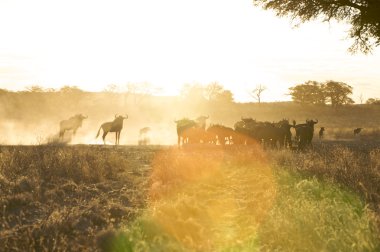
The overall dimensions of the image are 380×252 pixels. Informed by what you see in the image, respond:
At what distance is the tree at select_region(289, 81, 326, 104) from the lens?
88.4 meters

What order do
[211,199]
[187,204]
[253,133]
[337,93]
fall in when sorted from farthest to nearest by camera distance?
[337,93], [253,133], [211,199], [187,204]

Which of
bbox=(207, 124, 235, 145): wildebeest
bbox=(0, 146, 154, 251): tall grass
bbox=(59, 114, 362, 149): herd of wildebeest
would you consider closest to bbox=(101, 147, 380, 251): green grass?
bbox=(0, 146, 154, 251): tall grass

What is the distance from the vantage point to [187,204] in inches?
341

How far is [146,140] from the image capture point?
35906 millimetres

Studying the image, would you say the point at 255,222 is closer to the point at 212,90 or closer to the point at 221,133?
the point at 221,133

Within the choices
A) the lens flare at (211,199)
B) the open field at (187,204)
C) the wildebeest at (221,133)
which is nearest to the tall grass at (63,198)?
the open field at (187,204)

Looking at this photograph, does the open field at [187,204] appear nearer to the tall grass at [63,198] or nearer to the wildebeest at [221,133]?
the tall grass at [63,198]

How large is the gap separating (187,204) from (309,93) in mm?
85729

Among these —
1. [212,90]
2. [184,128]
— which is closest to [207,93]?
[212,90]

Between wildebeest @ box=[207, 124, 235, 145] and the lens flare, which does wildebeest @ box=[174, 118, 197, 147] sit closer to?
wildebeest @ box=[207, 124, 235, 145]

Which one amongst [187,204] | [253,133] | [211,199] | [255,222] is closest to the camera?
[255,222]

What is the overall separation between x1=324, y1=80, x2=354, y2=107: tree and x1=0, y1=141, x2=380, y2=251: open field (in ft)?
252

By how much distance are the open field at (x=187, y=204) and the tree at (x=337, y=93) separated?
252 ft

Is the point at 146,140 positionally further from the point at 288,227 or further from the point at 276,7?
the point at 288,227
